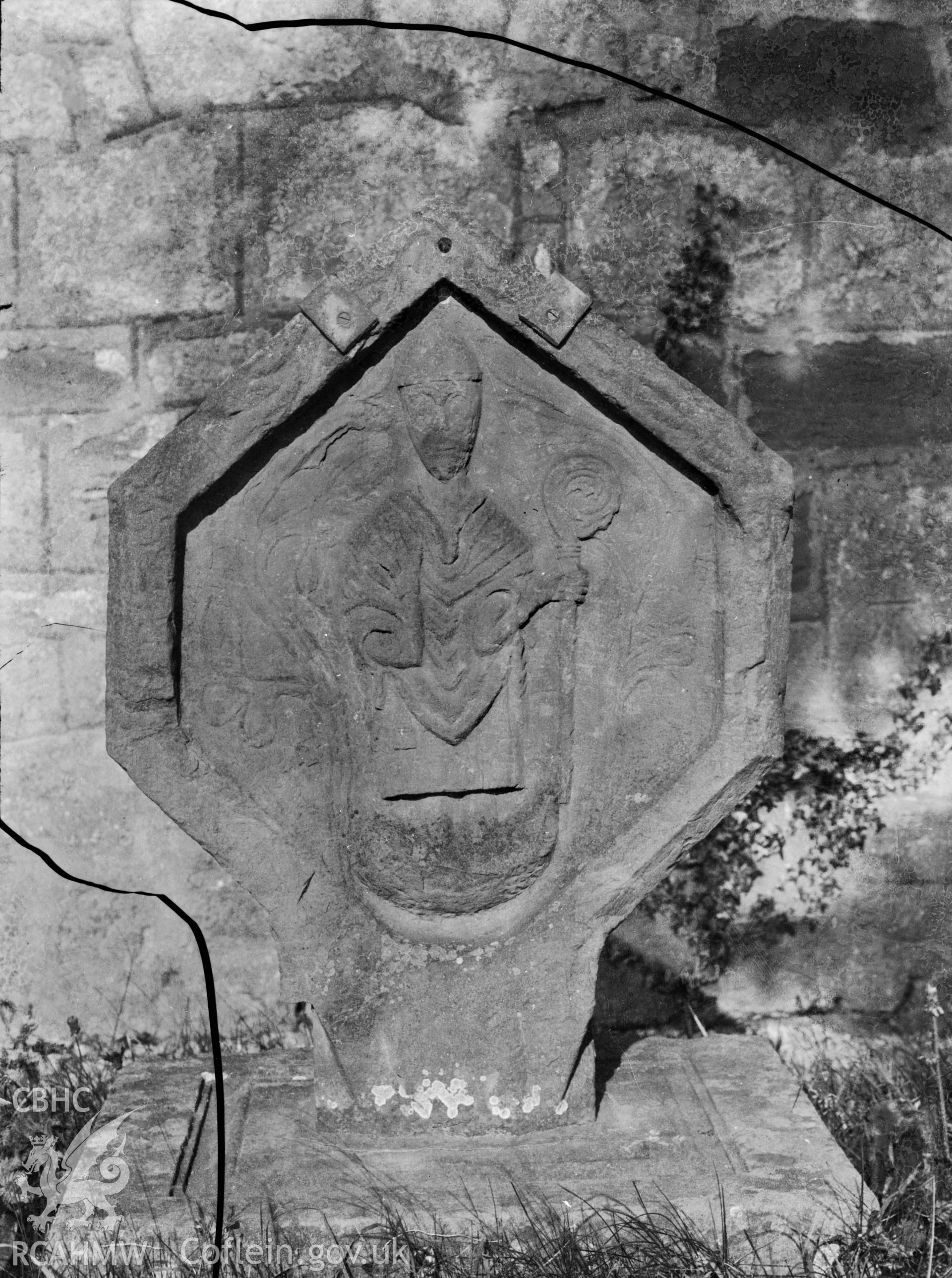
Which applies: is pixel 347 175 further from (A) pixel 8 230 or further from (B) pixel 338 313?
(B) pixel 338 313

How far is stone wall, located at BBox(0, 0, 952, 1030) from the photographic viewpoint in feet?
12.1

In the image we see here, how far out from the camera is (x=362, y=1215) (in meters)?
2.41

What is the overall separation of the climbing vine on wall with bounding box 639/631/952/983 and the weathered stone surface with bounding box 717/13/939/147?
1.39 metres

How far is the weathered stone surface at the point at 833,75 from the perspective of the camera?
3.69 m

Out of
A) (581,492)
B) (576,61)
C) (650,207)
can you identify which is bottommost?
(581,492)

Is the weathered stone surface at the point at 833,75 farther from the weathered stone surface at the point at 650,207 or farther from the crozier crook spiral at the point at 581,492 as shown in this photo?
the crozier crook spiral at the point at 581,492

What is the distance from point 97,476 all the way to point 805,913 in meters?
2.21

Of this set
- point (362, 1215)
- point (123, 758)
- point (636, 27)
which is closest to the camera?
point (362, 1215)

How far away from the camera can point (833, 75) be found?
370cm

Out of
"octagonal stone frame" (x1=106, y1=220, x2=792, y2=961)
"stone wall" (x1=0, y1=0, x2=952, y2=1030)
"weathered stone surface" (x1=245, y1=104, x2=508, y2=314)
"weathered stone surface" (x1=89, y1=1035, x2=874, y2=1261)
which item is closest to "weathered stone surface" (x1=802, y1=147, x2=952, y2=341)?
"stone wall" (x1=0, y1=0, x2=952, y2=1030)

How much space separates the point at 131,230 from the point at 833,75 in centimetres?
188

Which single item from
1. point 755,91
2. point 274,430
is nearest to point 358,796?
point 274,430

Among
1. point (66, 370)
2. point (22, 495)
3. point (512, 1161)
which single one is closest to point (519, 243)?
point (66, 370)

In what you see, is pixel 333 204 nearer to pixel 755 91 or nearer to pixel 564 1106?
pixel 755 91
